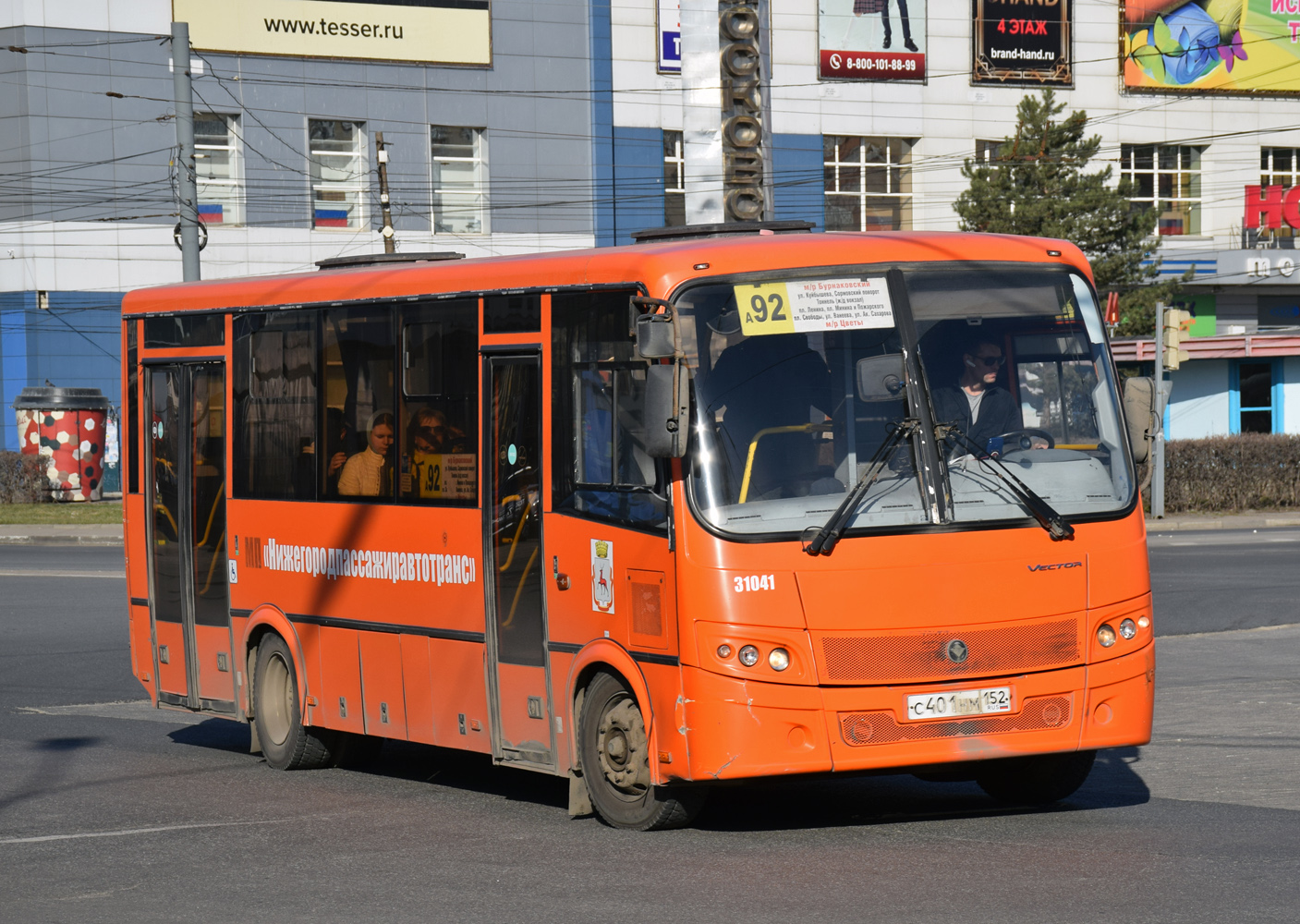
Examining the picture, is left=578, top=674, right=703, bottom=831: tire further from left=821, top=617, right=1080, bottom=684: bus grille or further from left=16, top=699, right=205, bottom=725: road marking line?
left=16, top=699, right=205, bottom=725: road marking line

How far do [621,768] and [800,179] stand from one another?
45109 millimetres

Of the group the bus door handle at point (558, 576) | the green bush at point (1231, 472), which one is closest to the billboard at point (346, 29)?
the green bush at point (1231, 472)

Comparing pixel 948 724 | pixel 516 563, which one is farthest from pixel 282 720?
pixel 948 724

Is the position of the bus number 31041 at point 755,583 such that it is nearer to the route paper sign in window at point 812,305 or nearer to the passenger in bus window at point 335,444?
the route paper sign in window at point 812,305

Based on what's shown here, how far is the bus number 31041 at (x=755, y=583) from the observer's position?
782 cm

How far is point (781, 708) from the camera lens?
779 cm

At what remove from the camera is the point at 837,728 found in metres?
7.81

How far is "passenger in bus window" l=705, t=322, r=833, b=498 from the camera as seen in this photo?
8.01 m

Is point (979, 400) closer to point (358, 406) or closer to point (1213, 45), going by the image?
point (358, 406)

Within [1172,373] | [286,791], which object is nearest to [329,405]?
[286,791]

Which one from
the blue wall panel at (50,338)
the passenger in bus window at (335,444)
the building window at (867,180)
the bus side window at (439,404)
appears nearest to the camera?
the bus side window at (439,404)

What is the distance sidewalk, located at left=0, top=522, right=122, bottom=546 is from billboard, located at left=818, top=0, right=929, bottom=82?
86.7 ft

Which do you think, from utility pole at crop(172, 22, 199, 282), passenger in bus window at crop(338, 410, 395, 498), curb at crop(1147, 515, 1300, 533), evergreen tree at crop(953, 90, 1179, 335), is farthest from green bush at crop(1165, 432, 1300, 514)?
passenger in bus window at crop(338, 410, 395, 498)

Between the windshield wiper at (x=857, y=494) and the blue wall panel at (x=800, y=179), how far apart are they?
1753 inches
